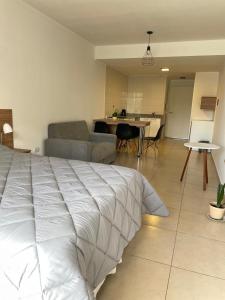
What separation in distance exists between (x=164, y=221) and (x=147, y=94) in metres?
6.46

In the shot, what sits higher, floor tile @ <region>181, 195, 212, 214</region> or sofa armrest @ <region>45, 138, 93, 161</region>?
sofa armrest @ <region>45, 138, 93, 161</region>

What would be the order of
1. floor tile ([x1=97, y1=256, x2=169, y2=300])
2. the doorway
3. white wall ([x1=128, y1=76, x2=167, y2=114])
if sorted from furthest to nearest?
the doorway < white wall ([x1=128, y1=76, x2=167, y2=114]) < floor tile ([x1=97, y1=256, x2=169, y2=300])

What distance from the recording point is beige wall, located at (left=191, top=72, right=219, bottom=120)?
6.63 metres

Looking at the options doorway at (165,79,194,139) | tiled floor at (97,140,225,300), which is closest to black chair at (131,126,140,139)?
tiled floor at (97,140,225,300)

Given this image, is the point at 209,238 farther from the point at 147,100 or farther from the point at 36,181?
the point at 147,100

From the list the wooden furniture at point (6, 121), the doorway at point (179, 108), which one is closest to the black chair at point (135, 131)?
the wooden furniture at point (6, 121)

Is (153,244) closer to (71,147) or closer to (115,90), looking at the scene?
(71,147)

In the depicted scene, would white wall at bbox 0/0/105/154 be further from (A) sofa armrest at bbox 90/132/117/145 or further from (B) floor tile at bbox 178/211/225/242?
(B) floor tile at bbox 178/211/225/242

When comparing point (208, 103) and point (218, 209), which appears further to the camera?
point (208, 103)

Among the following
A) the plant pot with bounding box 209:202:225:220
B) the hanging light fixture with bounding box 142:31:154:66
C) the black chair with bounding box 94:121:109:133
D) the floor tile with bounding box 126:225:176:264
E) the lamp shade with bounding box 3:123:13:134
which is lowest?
the floor tile with bounding box 126:225:176:264

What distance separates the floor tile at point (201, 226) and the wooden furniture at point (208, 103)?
15.2 ft

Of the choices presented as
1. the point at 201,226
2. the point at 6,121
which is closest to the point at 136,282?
the point at 201,226

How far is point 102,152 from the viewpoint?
12.9 ft

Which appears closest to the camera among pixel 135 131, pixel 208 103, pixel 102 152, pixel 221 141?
pixel 102 152
